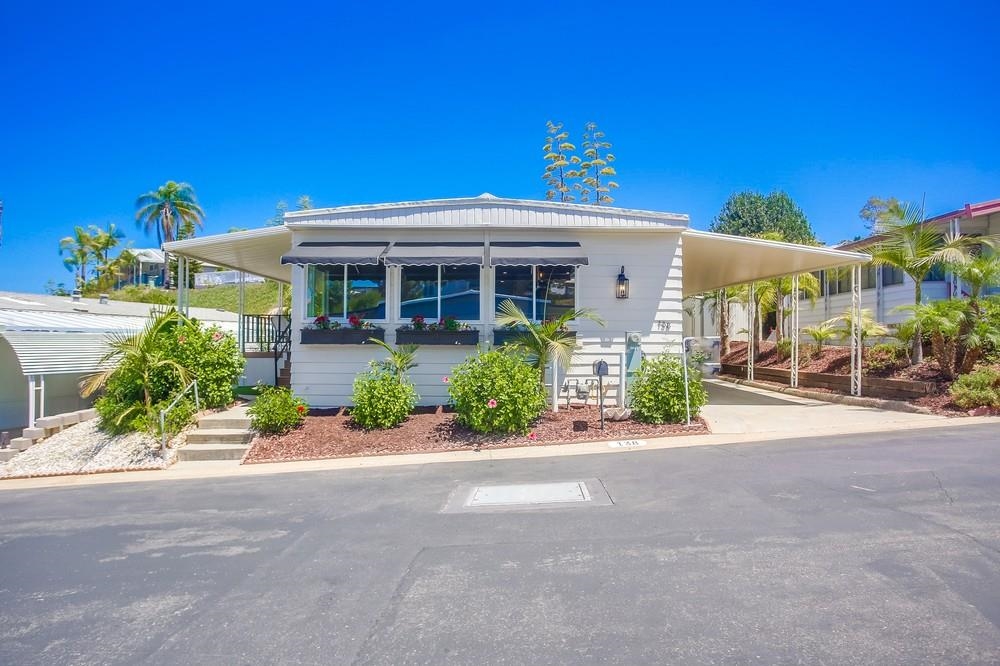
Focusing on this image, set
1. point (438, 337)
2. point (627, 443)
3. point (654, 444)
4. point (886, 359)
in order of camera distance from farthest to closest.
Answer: point (886, 359) → point (438, 337) → point (627, 443) → point (654, 444)

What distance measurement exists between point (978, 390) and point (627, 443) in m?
6.24

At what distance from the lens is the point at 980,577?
12.4 ft

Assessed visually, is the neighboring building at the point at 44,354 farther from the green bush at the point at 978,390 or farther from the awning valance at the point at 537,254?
the green bush at the point at 978,390

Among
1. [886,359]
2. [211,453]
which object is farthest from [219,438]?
[886,359]

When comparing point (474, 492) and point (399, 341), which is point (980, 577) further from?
point (399, 341)

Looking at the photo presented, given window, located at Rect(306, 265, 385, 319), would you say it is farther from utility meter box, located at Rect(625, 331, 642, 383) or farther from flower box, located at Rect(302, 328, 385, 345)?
utility meter box, located at Rect(625, 331, 642, 383)

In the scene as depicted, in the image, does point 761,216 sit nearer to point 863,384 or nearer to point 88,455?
point 863,384

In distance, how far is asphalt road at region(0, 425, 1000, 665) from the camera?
3.24 metres

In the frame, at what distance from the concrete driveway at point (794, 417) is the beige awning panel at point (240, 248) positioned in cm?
848

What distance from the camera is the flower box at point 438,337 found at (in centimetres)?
1058

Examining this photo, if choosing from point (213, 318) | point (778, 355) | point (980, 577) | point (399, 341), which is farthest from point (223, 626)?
point (213, 318)

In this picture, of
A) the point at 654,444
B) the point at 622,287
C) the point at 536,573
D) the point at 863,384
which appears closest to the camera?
the point at 536,573

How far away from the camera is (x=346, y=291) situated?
11.2 m

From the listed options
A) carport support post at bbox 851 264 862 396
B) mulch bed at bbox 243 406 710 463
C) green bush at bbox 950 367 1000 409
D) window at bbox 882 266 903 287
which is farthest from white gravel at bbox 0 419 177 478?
window at bbox 882 266 903 287
